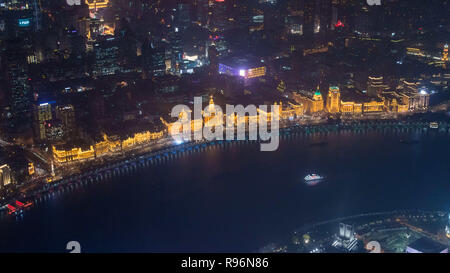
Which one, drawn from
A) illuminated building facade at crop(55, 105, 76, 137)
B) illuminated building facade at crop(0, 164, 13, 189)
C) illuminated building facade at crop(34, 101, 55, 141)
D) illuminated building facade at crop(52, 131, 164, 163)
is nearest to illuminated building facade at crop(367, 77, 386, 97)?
illuminated building facade at crop(52, 131, 164, 163)

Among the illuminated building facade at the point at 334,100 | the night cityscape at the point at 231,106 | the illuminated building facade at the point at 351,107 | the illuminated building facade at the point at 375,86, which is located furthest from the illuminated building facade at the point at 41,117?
the illuminated building facade at the point at 375,86

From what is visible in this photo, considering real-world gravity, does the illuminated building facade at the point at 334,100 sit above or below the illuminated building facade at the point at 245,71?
below

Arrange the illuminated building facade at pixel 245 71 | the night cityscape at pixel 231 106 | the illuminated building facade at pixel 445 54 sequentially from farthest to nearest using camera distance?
the illuminated building facade at pixel 445 54
the illuminated building facade at pixel 245 71
the night cityscape at pixel 231 106

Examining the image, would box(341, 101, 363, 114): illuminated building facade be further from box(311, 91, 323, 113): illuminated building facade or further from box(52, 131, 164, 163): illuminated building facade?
box(52, 131, 164, 163): illuminated building facade

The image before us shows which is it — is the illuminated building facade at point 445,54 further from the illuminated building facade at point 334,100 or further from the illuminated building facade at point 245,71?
the illuminated building facade at point 245,71

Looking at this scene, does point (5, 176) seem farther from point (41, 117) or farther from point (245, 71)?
point (245, 71)
